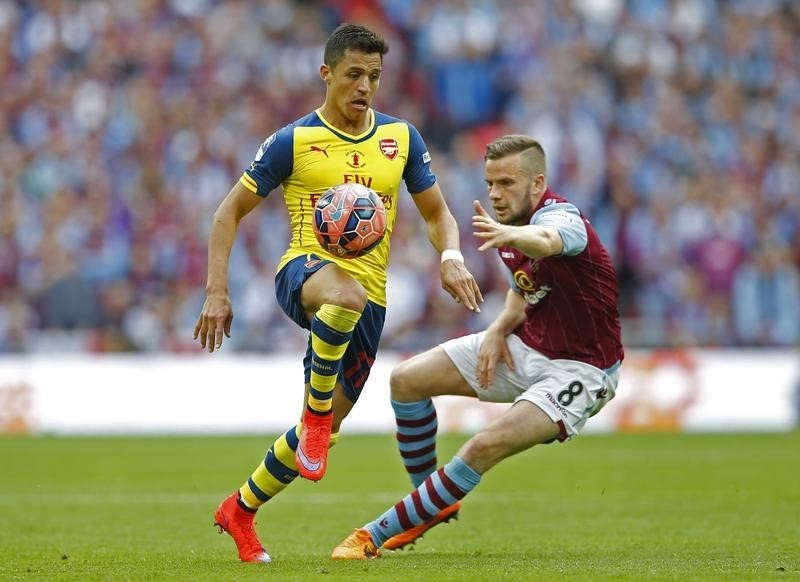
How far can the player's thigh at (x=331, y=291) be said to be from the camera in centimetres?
750

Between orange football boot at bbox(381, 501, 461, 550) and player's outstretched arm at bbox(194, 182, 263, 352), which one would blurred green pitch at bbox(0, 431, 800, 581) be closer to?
orange football boot at bbox(381, 501, 461, 550)

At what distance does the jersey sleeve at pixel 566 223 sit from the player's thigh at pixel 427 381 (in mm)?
1198

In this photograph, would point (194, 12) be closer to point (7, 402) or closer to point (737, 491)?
point (7, 402)

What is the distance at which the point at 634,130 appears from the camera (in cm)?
2234

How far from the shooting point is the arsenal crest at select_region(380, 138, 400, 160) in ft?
26.7

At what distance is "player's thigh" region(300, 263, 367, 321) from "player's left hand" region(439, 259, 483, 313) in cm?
49

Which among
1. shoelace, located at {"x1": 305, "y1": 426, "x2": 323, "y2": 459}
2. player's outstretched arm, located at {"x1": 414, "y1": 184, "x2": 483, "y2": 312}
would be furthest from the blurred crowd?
shoelace, located at {"x1": 305, "y1": 426, "x2": 323, "y2": 459}

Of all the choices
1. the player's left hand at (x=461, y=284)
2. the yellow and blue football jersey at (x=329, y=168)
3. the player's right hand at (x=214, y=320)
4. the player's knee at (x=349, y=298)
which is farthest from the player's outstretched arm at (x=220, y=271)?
the player's left hand at (x=461, y=284)

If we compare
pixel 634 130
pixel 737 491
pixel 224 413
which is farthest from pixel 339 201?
pixel 634 130

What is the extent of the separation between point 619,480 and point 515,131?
9630mm

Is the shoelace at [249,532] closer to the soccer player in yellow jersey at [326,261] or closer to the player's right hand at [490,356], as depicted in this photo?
the soccer player in yellow jersey at [326,261]

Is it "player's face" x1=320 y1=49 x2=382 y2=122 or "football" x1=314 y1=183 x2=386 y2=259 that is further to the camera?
"player's face" x1=320 y1=49 x2=382 y2=122

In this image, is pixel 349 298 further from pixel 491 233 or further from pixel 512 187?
pixel 512 187

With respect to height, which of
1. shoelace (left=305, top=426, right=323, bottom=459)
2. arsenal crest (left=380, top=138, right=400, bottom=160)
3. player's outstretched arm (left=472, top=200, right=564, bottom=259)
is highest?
arsenal crest (left=380, top=138, right=400, bottom=160)
